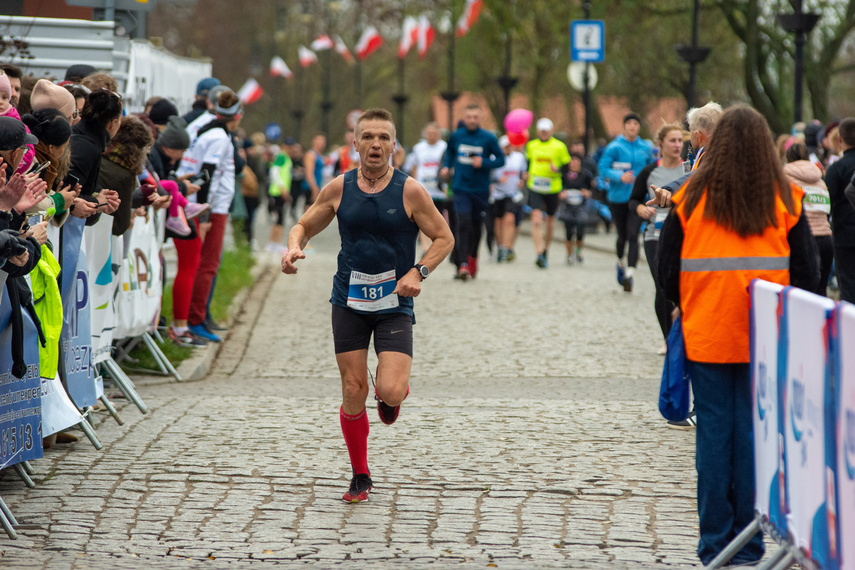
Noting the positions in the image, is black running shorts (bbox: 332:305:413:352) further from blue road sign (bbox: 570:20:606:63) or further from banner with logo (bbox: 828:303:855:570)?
blue road sign (bbox: 570:20:606:63)

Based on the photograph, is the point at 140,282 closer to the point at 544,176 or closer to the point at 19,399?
the point at 19,399

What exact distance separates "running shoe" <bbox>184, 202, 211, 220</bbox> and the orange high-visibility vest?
20.4 feet

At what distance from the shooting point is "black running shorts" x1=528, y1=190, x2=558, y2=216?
1894 cm

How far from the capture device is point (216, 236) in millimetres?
11117

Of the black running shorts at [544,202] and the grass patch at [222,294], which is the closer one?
the grass patch at [222,294]

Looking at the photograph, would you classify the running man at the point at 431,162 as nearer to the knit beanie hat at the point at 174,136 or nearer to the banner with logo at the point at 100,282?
the knit beanie hat at the point at 174,136

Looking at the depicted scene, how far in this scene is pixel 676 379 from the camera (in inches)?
185

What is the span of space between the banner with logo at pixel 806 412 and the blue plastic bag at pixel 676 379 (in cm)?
75

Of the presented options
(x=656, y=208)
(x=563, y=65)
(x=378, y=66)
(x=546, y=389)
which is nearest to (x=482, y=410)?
(x=546, y=389)

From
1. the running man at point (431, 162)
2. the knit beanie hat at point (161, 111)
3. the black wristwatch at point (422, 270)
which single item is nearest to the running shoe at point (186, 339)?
the knit beanie hat at point (161, 111)

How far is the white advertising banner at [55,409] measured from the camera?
20.3 ft

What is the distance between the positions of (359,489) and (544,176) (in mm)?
13685

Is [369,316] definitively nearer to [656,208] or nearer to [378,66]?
[656,208]

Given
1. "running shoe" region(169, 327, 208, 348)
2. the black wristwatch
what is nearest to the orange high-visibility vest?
the black wristwatch
